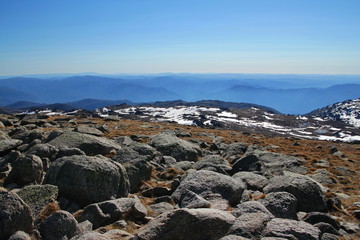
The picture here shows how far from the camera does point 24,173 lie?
1307cm

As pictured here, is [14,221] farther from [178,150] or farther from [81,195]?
[178,150]

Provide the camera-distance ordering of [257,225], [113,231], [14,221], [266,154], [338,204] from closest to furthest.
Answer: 1. [14,221]
2. [257,225]
3. [113,231]
4. [338,204]
5. [266,154]

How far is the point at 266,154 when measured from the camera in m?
27.4

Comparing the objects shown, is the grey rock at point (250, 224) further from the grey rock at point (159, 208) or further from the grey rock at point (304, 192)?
the grey rock at point (304, 192)

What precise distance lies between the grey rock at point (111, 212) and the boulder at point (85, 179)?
106 cm

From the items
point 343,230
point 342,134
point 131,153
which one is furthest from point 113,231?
point 342,134

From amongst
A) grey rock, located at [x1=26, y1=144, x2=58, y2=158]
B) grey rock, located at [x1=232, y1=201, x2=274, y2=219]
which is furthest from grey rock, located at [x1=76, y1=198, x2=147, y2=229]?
grey rock, located at [x1=26, y1=144, x2=58, y2=158]

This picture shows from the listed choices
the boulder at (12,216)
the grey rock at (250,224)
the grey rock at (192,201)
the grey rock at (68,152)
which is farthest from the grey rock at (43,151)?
the grey rock at (250,224)

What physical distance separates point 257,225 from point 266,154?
64.2 feet

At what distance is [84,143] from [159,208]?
30.3ft

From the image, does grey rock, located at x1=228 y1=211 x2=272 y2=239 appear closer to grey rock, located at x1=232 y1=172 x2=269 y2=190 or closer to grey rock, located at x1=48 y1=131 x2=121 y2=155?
grey rock, located at x1=232 y1=172 x2=269 y2=190

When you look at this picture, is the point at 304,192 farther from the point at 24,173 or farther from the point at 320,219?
the point at 24,173

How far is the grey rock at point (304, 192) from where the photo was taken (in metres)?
13.8

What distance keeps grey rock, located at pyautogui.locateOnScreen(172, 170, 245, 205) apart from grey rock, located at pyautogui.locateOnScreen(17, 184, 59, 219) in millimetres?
5789
